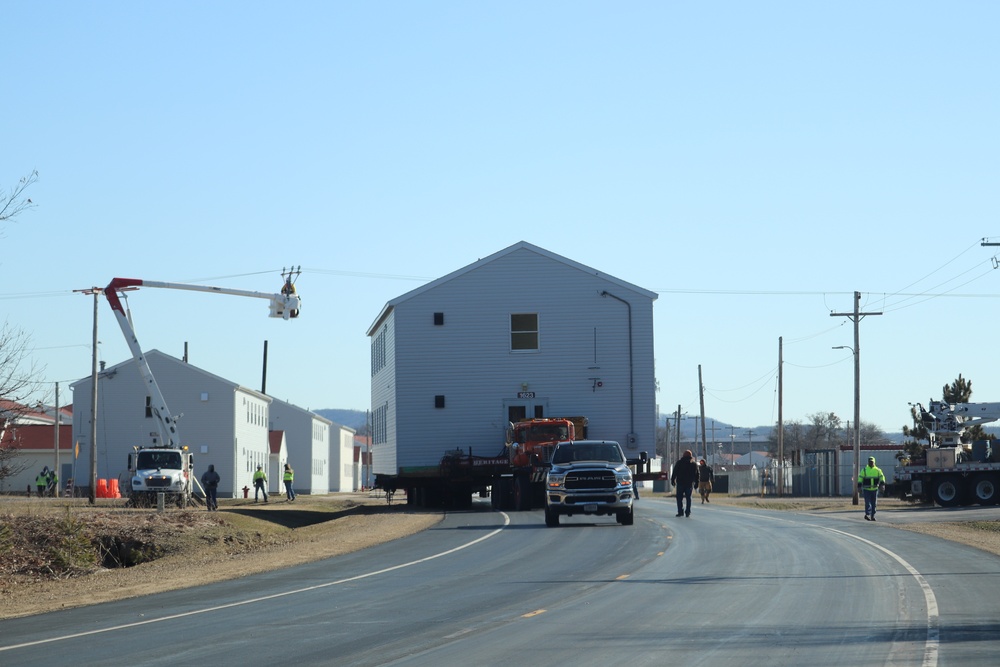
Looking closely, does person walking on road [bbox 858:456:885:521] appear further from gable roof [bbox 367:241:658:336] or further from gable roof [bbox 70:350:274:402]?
gable roof [bbox 70:350:274:402]

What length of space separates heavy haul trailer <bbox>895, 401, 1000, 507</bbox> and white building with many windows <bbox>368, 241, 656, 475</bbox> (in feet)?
35.4

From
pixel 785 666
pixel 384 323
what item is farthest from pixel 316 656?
pixel 384 323

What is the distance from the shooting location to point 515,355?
4541 centimetres

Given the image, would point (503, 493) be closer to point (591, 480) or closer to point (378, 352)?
point (591, 480)

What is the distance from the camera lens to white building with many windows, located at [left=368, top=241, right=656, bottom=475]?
1768 inches

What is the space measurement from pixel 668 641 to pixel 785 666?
5.40 ft

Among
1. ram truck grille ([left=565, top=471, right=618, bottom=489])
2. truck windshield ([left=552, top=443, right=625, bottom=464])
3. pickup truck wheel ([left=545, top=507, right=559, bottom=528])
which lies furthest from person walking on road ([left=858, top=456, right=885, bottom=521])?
pickup truck wheel ([left=545, top=507, right=559, bottom=528])

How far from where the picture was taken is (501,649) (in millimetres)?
11266

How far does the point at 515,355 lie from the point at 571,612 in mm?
31543

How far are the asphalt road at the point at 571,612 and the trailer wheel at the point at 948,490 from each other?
2348 cm

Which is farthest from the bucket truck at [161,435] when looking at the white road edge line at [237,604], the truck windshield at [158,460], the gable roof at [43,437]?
the gable roof at [43,437]

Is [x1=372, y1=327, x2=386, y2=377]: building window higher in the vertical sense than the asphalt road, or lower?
higher

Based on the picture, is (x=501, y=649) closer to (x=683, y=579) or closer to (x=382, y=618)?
(x=382, y=618)

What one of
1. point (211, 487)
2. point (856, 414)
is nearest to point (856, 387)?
point (856, 414)
